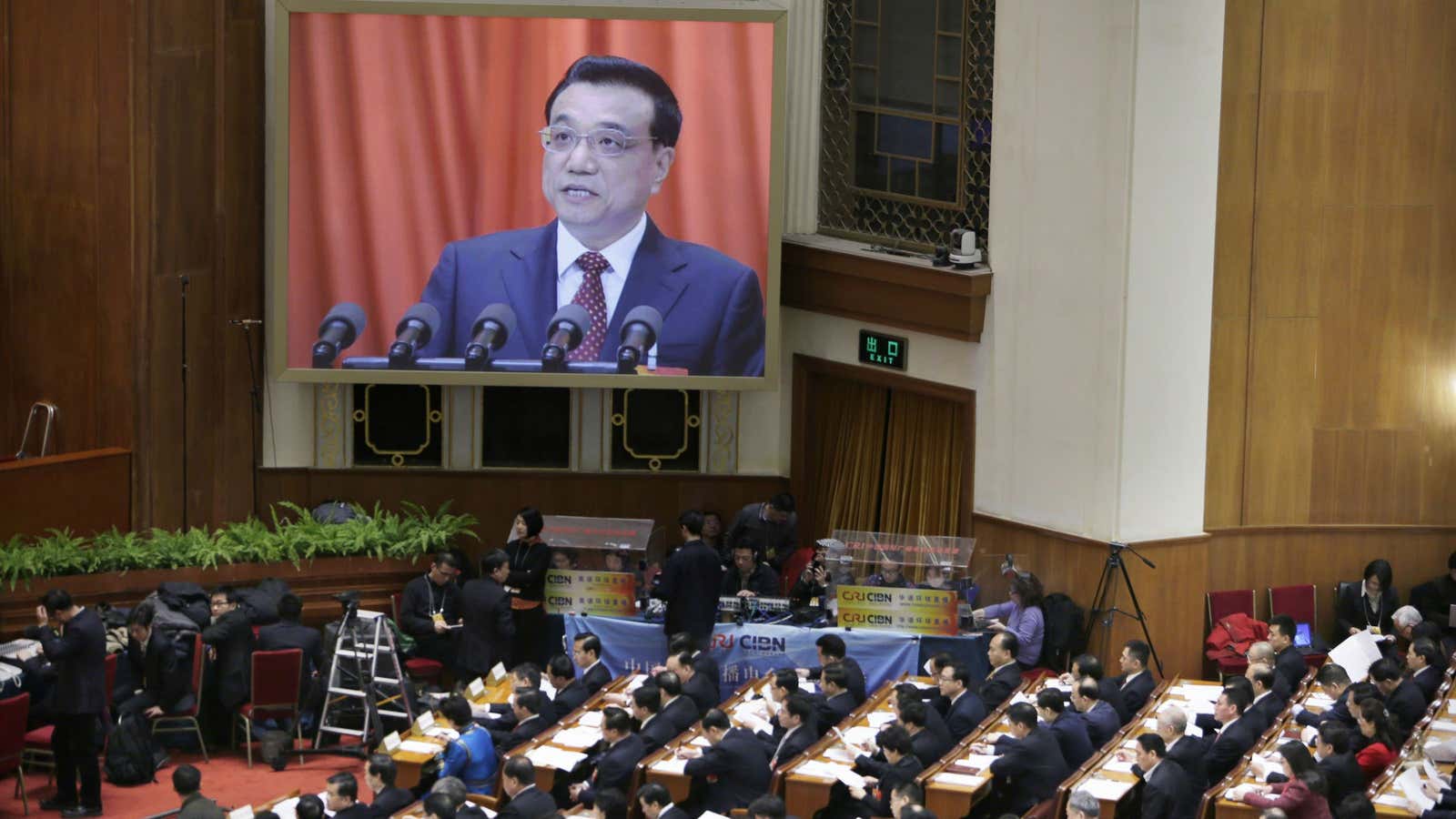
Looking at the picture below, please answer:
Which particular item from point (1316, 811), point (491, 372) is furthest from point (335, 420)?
point (1316, 811)

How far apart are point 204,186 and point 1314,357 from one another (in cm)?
907

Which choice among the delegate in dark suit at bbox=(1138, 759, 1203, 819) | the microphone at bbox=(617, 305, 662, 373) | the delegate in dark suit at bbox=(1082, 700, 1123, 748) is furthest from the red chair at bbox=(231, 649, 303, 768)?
the delegate in dark suit at bbox=(1138, 759, 1203, 819)

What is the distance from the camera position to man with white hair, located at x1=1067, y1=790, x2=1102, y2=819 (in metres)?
12.1

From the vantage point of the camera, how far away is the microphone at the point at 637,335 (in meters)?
18.6

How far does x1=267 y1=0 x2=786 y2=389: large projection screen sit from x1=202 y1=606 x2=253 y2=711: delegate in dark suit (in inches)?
131

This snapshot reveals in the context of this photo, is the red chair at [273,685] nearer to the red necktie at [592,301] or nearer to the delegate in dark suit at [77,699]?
the delegate in dark suit at [77,699]

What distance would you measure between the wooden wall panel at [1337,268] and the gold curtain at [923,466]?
208cm

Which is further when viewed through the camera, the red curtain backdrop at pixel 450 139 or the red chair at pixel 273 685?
the red curtain backdrop at pixel 450 139

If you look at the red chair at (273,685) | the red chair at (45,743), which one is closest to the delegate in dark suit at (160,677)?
the red chair at (45,743)

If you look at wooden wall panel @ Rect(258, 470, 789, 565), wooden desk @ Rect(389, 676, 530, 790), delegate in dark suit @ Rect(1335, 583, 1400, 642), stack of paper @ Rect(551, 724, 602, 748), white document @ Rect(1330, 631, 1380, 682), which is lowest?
wooden desk @ Rect(389, 676, 530, 790)

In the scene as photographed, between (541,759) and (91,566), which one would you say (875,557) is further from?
(91,566)

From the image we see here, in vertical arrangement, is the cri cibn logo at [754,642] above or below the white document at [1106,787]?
→ above

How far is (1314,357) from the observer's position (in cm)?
1819

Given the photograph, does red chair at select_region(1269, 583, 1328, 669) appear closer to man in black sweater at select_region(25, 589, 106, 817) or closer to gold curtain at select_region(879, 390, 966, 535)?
gold curtain at select_region(879, 390, 966, 535)
